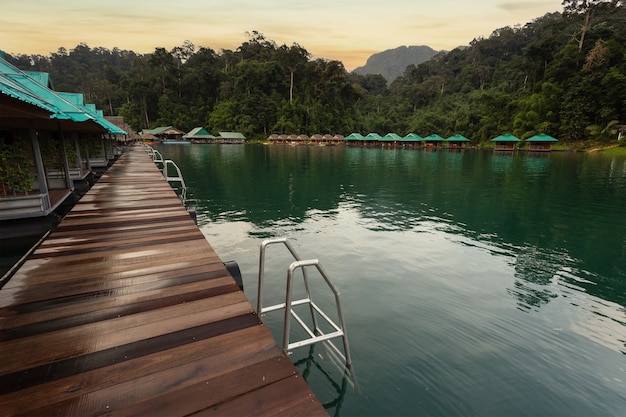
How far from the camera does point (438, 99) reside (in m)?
91.3

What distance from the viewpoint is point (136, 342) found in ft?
9.05

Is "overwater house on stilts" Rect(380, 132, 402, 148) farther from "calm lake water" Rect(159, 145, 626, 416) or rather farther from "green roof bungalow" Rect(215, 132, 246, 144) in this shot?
"calm lake water" Rect(159, 145, 626, 416)

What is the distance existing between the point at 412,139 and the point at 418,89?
3518 cm

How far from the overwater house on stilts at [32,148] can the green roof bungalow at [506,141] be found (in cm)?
5933

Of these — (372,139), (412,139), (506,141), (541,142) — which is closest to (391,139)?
(372,139)

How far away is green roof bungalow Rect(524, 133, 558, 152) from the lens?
160ft

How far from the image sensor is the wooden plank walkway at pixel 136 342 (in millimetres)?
2156

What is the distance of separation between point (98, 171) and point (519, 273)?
70.1ft

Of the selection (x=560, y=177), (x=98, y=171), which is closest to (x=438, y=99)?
(x=560, y=177)

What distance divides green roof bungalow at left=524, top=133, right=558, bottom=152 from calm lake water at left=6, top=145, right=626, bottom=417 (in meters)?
38.5

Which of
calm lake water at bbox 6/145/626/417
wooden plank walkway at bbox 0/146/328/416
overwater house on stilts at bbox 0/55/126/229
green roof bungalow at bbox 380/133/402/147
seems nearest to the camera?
wooden plank walkway at bbox 0/146/328/416

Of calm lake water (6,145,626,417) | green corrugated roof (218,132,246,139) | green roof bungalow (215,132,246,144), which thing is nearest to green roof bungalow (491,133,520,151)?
calm lake water (6,145,626,417)

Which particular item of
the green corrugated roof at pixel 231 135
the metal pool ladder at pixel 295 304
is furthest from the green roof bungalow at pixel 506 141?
the metal pool ladder at pixel 295 304

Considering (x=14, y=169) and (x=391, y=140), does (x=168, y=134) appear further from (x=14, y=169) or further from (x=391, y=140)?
(x=14, y=169)
